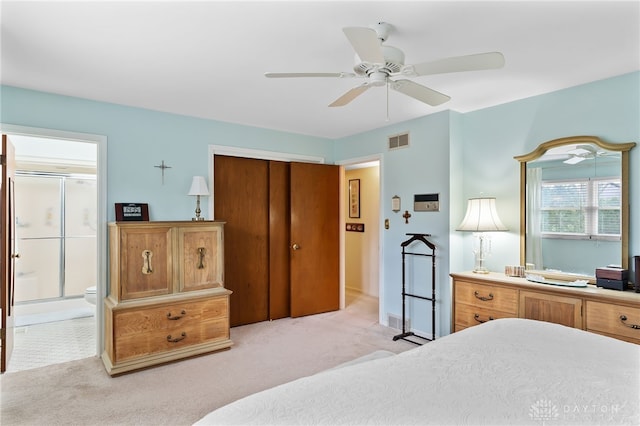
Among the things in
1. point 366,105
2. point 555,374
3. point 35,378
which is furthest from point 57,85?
point 555,374

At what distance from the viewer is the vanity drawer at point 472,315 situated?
3004 millimetres

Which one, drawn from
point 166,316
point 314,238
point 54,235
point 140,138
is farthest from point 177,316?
point 54,235

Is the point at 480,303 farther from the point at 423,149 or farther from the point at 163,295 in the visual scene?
the point at 163,295

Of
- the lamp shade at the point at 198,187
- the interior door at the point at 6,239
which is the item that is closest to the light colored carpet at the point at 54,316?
the interior door at the point at 6,239

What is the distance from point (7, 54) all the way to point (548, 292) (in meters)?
4.11

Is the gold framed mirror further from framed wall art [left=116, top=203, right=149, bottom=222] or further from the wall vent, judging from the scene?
framed wall art [left=116, top=203, right=149, bottom=222]

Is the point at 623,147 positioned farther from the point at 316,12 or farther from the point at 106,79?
the point at 106,79

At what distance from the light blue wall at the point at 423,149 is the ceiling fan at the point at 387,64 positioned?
5.02ft

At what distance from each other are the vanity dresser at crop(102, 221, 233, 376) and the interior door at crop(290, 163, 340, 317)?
1247 millimetres

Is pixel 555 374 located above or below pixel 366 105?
below

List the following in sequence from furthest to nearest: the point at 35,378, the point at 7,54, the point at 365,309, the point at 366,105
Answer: the point at 365,309 → the point at 366,105 → the point at 35,378 → the point at 7,54

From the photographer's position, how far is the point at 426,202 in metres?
3.80

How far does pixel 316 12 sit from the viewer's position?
1.84m

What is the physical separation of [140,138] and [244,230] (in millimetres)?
1509
